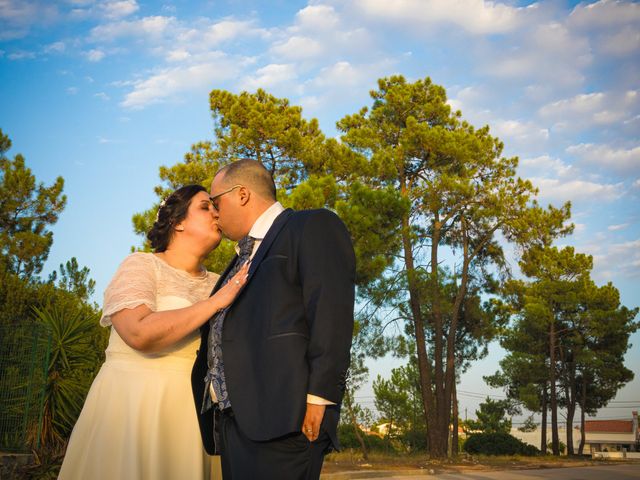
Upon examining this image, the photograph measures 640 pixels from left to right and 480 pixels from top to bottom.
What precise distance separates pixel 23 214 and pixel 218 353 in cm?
2127

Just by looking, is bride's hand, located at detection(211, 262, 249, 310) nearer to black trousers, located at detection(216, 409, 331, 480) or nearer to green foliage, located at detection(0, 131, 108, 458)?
black trousers, located at detection(216, 409, 331, 480)

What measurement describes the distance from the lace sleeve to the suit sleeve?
0.79 meters

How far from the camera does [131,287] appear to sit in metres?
2.60

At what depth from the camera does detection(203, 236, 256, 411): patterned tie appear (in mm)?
2266

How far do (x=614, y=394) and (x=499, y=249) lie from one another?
51.6 feet

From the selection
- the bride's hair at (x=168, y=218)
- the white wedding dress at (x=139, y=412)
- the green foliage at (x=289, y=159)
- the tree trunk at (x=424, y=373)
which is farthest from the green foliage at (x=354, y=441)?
the white wedding dress at (x=139, y=412)

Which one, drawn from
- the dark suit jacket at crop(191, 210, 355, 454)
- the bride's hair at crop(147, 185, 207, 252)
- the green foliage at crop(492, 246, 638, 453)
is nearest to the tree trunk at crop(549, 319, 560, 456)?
the green foliage at crop(492, 246, 638, 453)

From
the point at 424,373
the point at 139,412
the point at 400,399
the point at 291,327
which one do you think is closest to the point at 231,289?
the point at 291,327

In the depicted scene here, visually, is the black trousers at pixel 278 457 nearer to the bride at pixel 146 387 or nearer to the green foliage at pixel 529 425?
the bride at pixel 146 387

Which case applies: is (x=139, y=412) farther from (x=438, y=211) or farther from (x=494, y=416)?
(x=494, y=416)

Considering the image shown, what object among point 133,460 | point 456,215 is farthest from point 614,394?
point 133,460

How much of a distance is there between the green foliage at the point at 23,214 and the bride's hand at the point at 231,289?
65.9ft

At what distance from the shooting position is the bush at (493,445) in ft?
84.6

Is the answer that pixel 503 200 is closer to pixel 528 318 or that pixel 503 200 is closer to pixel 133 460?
pixel 528 318
